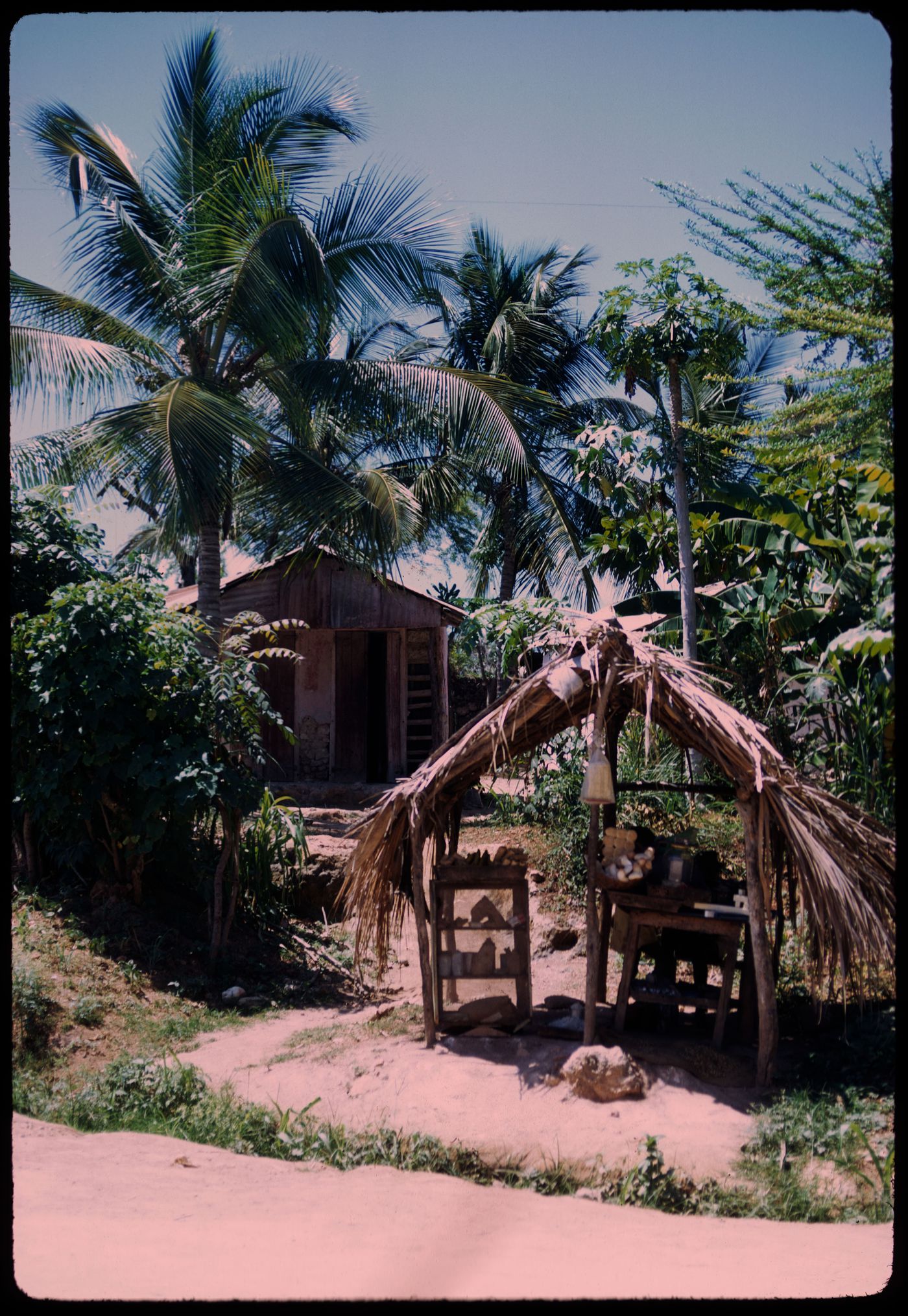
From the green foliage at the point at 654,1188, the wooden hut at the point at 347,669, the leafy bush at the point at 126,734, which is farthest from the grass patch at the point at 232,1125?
the wooden hut at the point at 347,669

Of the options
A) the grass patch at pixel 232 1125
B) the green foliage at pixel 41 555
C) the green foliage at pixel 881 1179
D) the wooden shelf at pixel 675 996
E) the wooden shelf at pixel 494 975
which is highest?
the green foliage at pixel 41 555

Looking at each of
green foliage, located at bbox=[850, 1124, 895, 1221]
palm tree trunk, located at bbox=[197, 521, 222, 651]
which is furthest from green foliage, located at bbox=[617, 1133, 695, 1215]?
palm tree trunk, located at bbox=[197, 521, 222, 651]

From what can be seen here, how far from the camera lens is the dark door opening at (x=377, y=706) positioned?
1555cm

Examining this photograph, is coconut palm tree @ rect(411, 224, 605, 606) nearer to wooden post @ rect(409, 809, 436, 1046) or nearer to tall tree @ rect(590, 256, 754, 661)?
tall tree @ rect(590, 256, 754, 661)

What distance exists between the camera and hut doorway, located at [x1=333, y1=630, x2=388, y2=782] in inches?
586

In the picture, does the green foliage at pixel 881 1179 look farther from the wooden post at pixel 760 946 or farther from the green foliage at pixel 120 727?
the green foliage at pixel 120 727

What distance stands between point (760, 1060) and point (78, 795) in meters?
5.15

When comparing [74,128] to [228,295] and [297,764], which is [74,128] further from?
[297,764]

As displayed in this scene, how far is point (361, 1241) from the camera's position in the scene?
3.30 metres

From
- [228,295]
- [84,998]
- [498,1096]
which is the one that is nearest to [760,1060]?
[498,1096]

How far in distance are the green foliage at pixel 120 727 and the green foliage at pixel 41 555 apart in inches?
32.9

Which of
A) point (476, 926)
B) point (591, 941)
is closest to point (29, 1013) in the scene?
point (476, 926)

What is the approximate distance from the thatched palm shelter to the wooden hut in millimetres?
6349

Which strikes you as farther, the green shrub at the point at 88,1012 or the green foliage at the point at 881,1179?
the green shrub at the point at 88,1012
